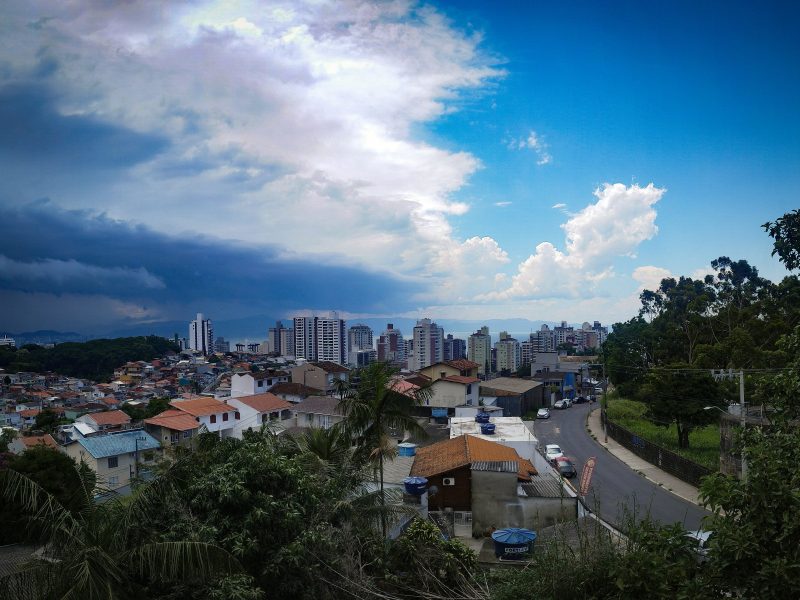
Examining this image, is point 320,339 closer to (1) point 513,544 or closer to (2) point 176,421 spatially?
(2) point 176,421

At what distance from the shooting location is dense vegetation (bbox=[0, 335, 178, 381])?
114438 millimetres

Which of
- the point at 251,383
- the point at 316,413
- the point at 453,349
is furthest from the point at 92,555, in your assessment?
the point at 453,349

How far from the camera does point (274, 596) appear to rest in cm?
877

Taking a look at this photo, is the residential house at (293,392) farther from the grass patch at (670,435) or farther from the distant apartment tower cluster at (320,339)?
the distant apartment tower cluster at (320,339)

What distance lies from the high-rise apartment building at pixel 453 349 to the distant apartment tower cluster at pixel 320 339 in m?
34.7

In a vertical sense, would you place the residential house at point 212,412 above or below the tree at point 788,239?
below

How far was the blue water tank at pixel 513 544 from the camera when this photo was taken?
1401 centimetres

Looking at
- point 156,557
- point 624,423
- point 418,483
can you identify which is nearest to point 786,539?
point 156,557

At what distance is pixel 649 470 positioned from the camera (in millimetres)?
28000

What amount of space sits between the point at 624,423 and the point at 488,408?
9.55m

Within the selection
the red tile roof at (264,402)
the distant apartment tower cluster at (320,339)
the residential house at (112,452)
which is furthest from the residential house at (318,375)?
the distant apartment tower cluster at (320,339)

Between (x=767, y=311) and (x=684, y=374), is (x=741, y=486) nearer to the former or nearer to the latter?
(x=684, y=374)

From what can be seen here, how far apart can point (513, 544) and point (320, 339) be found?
15600 cm

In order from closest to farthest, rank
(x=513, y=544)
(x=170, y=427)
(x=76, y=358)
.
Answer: (x=513, y=544) → (x=170, y=427) → (x=76, y=358)
